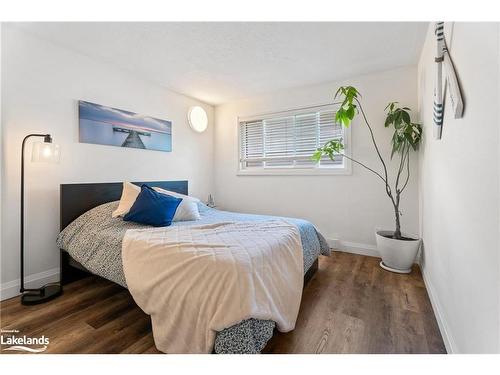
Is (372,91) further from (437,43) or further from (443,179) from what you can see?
(443,179)

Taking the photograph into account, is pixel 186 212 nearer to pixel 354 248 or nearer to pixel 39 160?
pixel 39 160

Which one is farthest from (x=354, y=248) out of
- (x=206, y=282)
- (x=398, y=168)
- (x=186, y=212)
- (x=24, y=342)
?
(x=24, y=342)

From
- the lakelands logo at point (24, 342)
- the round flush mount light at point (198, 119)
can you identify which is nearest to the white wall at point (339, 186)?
the round flush mount light at point (198, 119)

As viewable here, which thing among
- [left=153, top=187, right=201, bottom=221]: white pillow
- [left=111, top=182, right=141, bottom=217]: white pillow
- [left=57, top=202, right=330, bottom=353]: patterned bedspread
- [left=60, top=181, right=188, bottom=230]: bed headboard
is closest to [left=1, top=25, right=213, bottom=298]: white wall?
[left=60, top=181, right=188, bottom=230]: bed headboard

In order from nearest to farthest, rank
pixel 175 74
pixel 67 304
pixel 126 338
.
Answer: pixel 126 338, pixel 67 304, pixel 175 74

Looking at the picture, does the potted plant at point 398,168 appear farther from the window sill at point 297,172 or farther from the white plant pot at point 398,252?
the window sill at point 297,172

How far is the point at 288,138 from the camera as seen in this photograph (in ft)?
11.4

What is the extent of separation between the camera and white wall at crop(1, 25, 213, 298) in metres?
1.93

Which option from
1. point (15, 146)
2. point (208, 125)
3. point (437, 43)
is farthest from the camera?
point (208, 125)

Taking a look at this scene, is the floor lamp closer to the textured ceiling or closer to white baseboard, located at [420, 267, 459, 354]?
the textured ceiling

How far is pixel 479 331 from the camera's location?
95 cm
